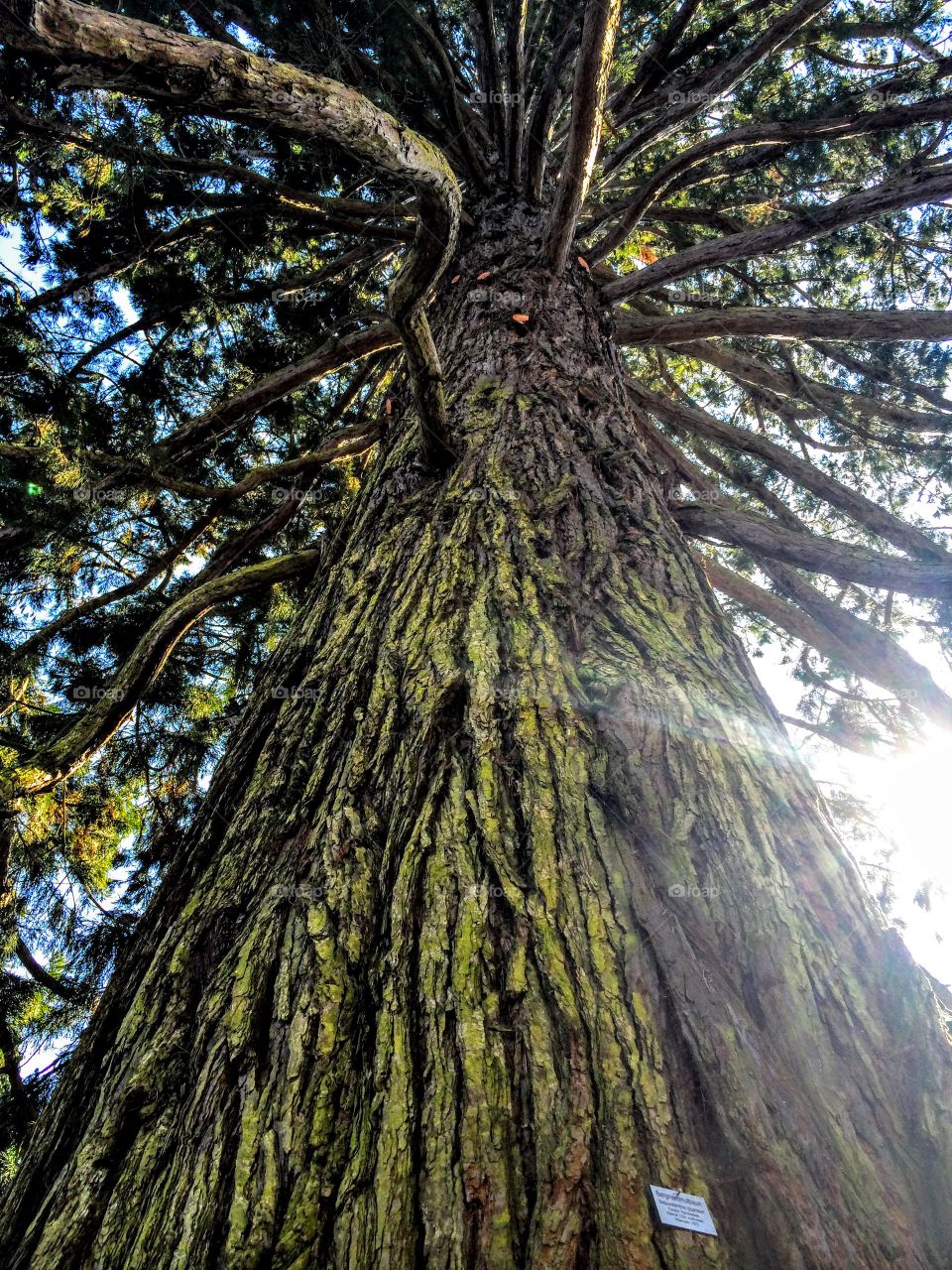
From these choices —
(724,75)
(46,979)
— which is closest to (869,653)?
(724,75)

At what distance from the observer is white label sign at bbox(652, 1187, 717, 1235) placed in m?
0.82

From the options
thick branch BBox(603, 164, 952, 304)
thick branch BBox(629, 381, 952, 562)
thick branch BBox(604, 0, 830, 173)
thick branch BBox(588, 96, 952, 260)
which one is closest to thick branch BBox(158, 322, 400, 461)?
thick branch BBox(603, 164, 952, 304)

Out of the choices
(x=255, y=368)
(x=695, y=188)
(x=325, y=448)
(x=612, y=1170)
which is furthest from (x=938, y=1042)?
(x=695, y=188)

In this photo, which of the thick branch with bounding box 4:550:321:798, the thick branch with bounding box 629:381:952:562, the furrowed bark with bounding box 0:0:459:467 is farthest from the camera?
the thick branch with bounding box 629:381:952:562

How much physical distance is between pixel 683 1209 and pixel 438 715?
833 millimetres

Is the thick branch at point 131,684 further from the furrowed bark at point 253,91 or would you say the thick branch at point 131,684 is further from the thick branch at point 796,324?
the thick branch at point 796,324

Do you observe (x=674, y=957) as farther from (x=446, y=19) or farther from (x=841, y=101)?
(x=446, y=19)

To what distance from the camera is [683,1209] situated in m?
0.83

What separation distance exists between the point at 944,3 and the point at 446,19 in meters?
2.97

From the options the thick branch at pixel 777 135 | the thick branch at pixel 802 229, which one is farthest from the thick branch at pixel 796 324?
the thick branch at pixel 777 135

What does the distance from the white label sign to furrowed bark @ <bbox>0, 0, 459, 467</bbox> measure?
1693mm

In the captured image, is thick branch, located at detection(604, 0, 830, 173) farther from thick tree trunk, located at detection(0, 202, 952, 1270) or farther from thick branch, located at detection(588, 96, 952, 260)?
thick tree trunk, located at detection(0, 202, 952, 1270)

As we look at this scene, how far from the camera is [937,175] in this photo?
2725mm

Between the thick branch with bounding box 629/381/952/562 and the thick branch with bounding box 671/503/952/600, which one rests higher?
the thick branch with bounding box 629/381/952/562
